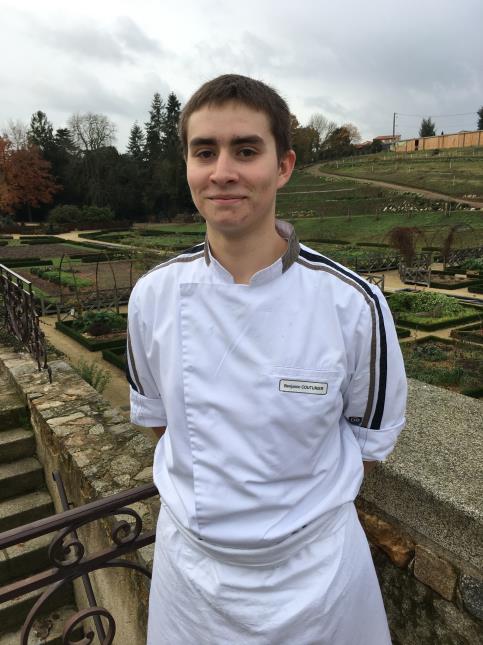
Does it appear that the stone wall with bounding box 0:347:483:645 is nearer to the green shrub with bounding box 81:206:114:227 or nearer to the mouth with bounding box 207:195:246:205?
the mouth with bounding box 207:195:246:205

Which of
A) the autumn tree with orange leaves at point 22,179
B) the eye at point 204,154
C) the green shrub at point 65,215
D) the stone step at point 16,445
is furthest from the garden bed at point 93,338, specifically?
the autumn tree with orange leaves at point 22,179

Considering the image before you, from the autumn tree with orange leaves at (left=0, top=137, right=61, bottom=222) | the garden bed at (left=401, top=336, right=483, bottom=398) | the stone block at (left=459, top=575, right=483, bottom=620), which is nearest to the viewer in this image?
the stone block at (left=459, top=575, right=483, bottom=620)

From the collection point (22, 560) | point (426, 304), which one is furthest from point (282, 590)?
point (426, 304)

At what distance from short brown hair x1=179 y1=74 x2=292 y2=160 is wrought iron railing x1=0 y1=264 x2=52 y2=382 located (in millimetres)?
3618

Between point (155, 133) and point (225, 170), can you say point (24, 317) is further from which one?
point (155, 133)

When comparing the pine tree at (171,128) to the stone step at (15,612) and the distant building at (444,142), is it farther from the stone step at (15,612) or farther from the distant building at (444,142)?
the stone step at (15,612)

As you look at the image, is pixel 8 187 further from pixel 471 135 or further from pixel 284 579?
pixel 471 135

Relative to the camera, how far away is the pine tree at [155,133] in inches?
1940

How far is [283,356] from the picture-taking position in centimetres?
115

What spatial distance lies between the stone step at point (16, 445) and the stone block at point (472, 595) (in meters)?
3.63

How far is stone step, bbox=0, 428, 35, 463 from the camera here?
13.3 ft

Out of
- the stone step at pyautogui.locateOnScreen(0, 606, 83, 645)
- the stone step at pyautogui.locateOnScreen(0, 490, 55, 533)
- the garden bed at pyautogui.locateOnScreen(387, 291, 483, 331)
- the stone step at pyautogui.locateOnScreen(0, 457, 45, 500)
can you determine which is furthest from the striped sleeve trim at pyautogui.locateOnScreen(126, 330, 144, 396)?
the garden bed at pyautogui.locateOnScreen(387, 291, 483, 331)

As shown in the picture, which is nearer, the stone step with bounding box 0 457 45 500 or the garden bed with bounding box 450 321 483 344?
the stone step with bounding box 0 457 45 500

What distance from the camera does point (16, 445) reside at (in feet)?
13.4
